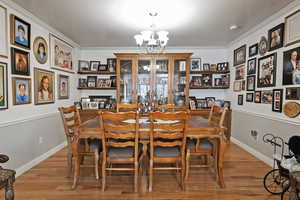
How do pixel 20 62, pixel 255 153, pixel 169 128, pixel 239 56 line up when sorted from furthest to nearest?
pixel 239 56
pixel 255 153
pixel 20 62
pixel 169 128

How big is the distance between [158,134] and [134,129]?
0.28 meters

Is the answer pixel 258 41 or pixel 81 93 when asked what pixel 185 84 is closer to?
pixel 258 41

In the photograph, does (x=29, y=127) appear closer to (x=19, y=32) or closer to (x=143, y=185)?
(x=19, y=32)

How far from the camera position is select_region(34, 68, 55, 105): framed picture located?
275 cm

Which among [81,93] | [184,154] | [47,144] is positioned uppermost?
[81,93]

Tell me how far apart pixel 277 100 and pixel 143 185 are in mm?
2285

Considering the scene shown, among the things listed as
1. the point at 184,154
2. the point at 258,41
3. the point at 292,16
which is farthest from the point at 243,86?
the point at 184,154

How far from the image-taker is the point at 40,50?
284 centimetres

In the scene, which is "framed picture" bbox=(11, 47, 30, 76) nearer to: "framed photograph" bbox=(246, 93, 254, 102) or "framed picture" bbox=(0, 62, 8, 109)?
"framed picture" bbox=(0, 62, 8, 109)

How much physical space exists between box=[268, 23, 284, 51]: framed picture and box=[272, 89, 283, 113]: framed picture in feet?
2.21

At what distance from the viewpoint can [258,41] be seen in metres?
3.07

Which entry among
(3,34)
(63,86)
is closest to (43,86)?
(63,86)

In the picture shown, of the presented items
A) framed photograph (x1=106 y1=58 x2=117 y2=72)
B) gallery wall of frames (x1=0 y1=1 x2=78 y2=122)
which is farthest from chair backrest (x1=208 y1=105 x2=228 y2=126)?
gallery wall of frames (x1=0 y1=1 x2=78 y2=122)

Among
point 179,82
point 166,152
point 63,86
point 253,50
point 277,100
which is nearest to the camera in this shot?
point 166,152
